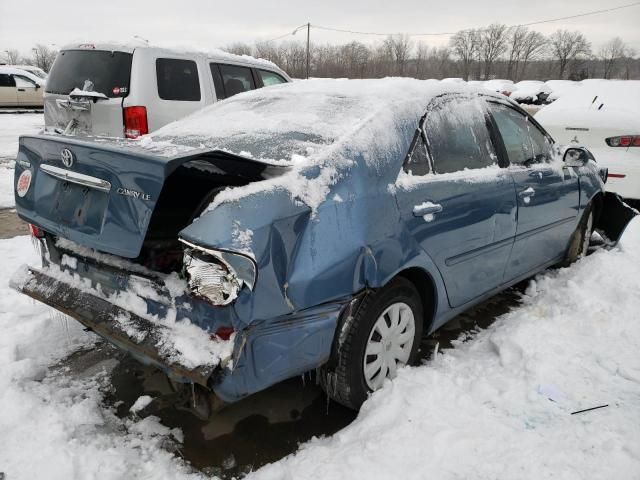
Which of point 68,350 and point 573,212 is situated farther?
point 573,212

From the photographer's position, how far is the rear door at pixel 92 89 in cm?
586

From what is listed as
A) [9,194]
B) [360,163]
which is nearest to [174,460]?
[360,163]

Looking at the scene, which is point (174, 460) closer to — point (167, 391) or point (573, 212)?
point (167, 391)

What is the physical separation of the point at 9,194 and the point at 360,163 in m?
6.59

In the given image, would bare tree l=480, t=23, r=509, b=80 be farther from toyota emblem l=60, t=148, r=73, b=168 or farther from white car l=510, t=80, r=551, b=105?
toyota emblem l=60, t=148, r=73, b=168

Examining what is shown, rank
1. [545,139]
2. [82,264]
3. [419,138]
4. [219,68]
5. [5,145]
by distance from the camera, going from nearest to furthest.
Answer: [82,264], [419,138], [545,139], [219,68], [5,145]

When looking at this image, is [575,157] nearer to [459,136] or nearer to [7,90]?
[459,136]

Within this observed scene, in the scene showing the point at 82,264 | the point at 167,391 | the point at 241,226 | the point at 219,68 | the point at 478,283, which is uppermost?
the point at 219,68

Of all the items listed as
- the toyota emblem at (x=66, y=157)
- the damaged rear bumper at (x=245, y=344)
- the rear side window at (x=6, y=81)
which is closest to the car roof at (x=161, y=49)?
the toyota emblem at (x=66, y=157)

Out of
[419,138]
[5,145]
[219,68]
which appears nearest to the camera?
[419,138]

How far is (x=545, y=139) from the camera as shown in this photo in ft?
13.4

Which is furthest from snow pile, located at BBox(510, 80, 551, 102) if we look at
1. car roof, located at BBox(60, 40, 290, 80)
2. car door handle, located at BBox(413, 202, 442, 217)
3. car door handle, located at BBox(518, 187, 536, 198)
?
car door handle, located at BBox(413, 202, 442, 217)

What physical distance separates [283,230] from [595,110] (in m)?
6.45

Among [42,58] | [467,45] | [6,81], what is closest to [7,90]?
[6,81]
